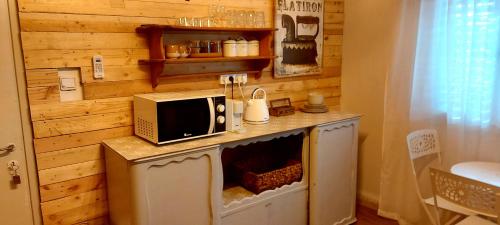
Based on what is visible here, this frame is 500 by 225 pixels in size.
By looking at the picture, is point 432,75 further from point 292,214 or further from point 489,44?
point 292,214

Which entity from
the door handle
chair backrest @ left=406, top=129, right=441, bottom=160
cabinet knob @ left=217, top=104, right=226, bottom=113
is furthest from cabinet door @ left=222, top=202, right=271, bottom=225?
the door handle

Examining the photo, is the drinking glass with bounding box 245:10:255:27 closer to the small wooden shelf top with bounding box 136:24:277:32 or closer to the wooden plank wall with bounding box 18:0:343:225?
the small wooden shelf top with bounding box 136:24:277:32

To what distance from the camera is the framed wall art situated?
3.03 metres

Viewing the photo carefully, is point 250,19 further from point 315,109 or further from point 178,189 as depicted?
point 178,189

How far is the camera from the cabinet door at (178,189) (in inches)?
76.9

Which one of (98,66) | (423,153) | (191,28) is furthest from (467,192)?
(98,66)

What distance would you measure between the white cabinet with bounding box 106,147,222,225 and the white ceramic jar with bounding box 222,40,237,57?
2.46 ft

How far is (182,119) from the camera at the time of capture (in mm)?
2168

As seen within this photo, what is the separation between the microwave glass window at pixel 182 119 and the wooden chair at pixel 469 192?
1290mm

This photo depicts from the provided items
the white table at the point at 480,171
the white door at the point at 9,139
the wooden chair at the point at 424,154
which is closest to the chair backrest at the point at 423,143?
the wooden chair at the point at 424,154

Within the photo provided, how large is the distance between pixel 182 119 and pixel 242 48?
30.7 inches

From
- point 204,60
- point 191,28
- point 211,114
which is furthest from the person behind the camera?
point 204,60

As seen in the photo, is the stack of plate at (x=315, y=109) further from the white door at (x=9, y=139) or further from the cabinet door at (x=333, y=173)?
the white door at (x=9, y=139)

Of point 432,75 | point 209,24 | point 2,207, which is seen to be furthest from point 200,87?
point 432,75
